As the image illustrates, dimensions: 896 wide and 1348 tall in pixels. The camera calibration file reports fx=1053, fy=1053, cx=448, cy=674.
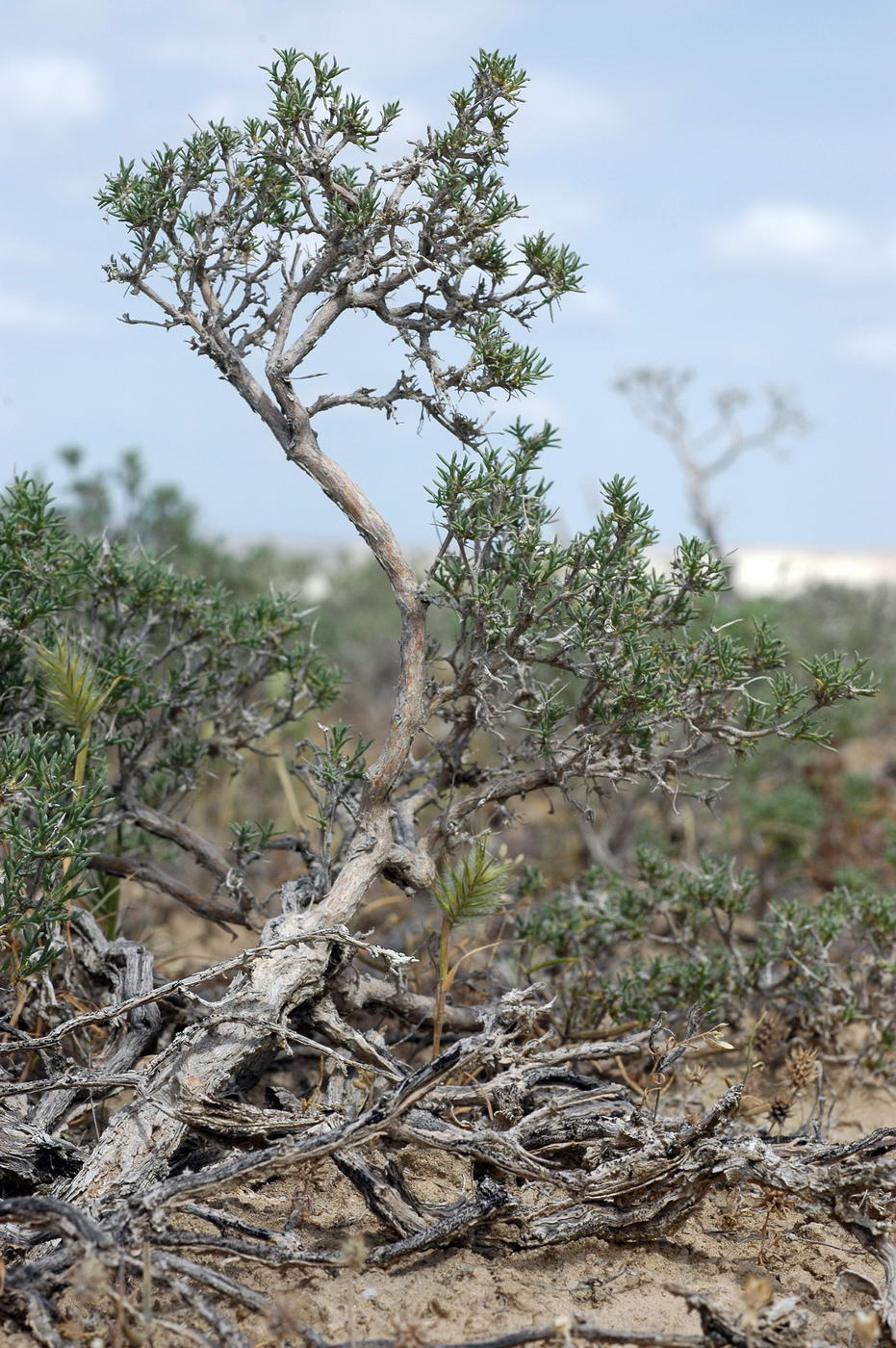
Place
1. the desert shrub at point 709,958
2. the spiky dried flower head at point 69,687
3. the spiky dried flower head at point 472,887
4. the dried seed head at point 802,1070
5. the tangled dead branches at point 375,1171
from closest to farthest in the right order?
the tangled dead branches at point 375,1171, the spiky dried flower head at point 472,887, the spiky dried flower head at point 69,687, the dried seed head at point 802,1070, the desert shrub at point 709,958

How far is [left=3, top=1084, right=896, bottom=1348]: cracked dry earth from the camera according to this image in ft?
8.99

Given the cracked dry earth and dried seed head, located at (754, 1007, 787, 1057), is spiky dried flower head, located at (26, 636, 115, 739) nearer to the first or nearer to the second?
the cracked dry earth

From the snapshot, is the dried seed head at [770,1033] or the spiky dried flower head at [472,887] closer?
the spiky dried flower head at [472,887]

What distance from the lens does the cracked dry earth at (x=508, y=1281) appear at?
2.74 meters

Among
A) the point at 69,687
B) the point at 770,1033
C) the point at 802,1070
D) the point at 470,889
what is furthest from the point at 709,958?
the point at 69,687

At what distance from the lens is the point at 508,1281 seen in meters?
3.00

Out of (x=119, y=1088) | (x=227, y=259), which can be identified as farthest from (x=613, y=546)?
(x=119, y=1088)

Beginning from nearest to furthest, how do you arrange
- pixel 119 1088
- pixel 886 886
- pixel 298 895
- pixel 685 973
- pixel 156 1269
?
pixel 156 1269 → pixel 119 1088 → pixel 298 895 → pixel 685 973 → pixel 886 886

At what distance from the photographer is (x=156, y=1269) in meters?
2.72

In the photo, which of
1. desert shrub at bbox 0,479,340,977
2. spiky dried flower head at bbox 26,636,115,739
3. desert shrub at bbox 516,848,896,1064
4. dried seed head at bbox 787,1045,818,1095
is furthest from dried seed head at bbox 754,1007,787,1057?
spiky dried flower head at bbox 26,636,115,739

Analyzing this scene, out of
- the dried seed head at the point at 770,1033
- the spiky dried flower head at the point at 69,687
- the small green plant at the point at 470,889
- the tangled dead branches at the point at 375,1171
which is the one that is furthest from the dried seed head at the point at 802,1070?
the spiky dried flower head at the point at 69,687

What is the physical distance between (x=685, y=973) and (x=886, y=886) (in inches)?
108

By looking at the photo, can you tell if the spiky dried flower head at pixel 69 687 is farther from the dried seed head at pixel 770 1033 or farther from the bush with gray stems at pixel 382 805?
the dried seed head at pixel 770 1033

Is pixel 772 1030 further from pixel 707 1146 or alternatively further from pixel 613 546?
pixel 613 546
